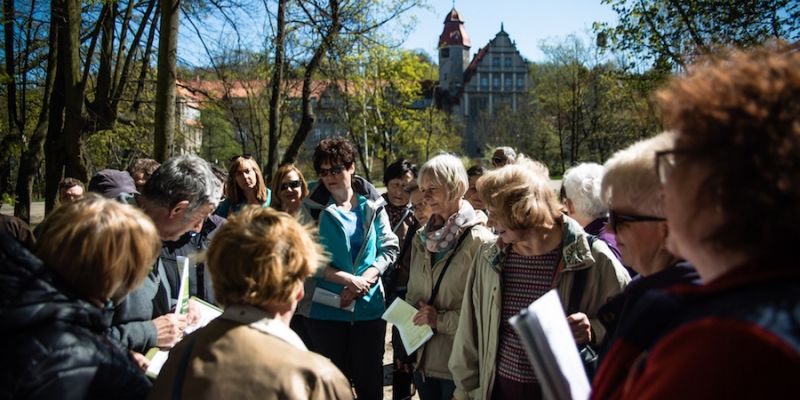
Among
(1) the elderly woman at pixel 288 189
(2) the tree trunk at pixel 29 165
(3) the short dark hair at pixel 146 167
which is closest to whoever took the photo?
(1) the elderly woman at pixel 288 189

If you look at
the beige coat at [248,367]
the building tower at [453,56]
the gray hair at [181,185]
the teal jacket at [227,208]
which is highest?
the building tower at [453,56]

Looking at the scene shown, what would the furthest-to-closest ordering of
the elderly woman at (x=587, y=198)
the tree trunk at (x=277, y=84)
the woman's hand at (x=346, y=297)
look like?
the tree trunk at (x=277, y=84) → the woman's hand at (x=346, y=297) → the elderly woman at (x=587, y=198)

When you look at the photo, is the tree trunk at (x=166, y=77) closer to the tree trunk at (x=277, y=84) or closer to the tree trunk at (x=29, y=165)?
the tree trunk at (x=277, y=84)

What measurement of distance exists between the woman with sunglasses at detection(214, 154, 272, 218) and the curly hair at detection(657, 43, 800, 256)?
4.24 metres

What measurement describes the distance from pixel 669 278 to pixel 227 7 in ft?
25.9

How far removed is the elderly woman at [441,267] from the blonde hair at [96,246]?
6.17 feet

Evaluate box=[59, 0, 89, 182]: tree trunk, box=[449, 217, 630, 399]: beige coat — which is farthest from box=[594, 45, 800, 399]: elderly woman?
box=[59, 0, 89, 182]: tree trunk

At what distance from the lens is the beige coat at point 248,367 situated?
1.53m

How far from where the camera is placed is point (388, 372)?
5410 mm

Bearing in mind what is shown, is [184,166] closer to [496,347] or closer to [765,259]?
[496,347]

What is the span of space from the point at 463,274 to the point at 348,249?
994mm

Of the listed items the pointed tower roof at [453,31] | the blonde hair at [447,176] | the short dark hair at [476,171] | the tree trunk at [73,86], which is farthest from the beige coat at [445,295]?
the pointed tower roof at [453,31]

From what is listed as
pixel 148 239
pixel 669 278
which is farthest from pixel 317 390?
pixel 669 278

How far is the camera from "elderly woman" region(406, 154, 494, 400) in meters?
3.20
